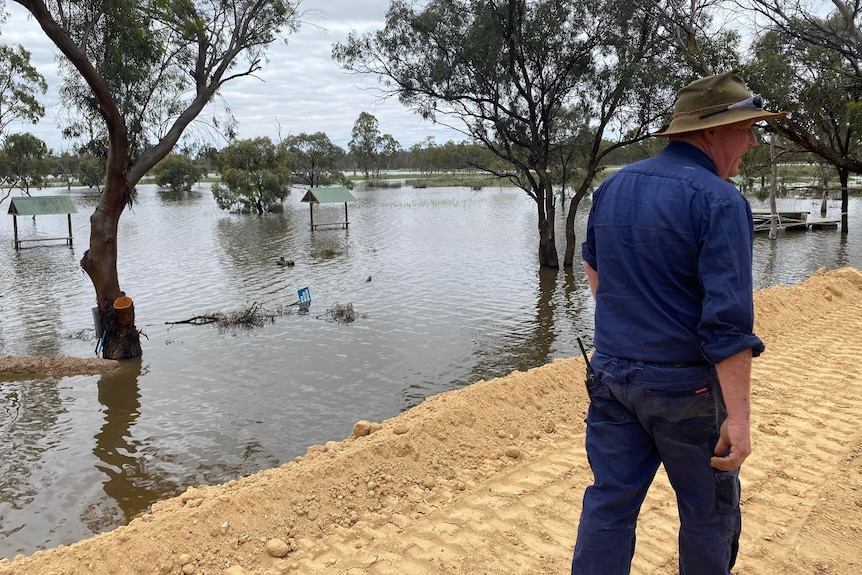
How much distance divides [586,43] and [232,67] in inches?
404

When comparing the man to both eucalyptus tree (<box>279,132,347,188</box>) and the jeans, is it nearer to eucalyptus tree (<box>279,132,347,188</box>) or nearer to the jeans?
the jeans

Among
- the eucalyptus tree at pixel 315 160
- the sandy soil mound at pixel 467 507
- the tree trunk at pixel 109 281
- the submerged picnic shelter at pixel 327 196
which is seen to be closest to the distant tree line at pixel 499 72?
the tree trunk at pixel 109 281

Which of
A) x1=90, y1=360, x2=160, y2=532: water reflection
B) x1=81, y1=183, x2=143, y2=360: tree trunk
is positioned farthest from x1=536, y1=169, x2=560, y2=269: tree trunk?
x1=90, y1=360, x2=160, y2=532: water reflection

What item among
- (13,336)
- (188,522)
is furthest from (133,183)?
(188,522)

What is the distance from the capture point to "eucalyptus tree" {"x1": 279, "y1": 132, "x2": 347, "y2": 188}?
68.6m

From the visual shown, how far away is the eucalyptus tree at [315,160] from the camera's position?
68.6 meters

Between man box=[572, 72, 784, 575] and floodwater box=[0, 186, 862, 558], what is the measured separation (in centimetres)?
482

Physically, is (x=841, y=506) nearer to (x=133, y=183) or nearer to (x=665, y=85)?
(x=133, y=183)

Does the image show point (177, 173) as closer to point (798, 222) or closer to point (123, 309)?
point (798, 222)

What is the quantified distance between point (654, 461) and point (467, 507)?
1.63 metres

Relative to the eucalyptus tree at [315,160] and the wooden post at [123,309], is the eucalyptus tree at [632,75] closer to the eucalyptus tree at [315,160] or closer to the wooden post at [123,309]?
the wooden post at [123,309]

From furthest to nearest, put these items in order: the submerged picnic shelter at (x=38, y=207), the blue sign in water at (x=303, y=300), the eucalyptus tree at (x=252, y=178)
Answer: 1. the eucalyptus tree at (x=252, y=178)
2. the submerged picnic shelter at (x=38, y=207)
3. the blue sign in water at (x=303, y=300)

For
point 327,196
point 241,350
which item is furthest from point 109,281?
point 327,196

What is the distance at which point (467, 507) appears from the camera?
11.8 feet
